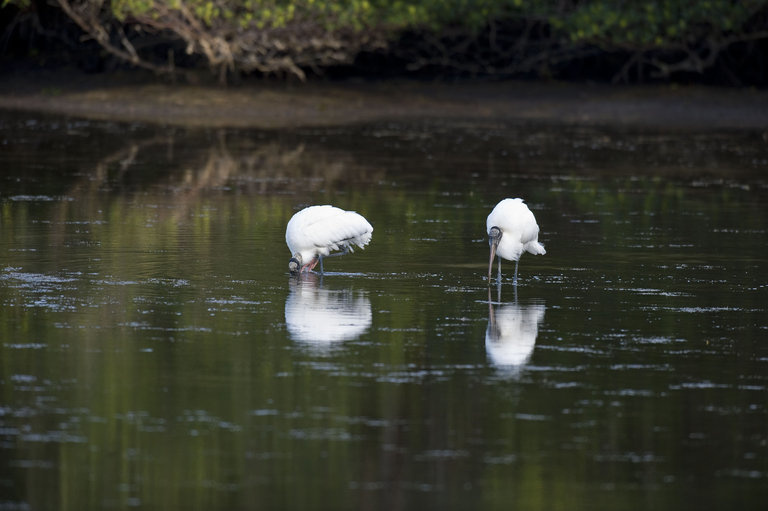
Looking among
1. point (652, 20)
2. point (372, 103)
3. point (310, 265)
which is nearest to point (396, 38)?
point (372, 103)

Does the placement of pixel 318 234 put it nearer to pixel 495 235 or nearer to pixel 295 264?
pixel 295 264

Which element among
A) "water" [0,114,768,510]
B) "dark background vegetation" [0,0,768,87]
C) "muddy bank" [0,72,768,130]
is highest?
"dark background vegetation" [0,0,768,87]

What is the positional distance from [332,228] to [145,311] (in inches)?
88.7

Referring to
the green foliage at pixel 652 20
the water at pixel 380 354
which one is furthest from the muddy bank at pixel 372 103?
the water at pixel 380 354

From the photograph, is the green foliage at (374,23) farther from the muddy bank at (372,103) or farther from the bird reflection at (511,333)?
the bird reflection at (511,333)

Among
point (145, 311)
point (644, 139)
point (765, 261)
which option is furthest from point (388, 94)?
point (145, 311)

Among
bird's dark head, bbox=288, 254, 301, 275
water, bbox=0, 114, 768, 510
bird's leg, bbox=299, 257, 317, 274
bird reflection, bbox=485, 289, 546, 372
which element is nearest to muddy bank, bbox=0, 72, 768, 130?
water, bbox=0, 114, 768, 510

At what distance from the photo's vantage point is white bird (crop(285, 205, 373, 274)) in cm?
1197

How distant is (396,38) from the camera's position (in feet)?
116

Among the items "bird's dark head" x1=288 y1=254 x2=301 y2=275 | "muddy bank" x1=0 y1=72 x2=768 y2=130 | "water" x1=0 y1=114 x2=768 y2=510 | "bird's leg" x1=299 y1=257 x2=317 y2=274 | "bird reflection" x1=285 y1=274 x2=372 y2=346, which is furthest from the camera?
"muddy bank" x1=0 y1=72 x2=768 y2=130

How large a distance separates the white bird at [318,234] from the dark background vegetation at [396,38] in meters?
19.6

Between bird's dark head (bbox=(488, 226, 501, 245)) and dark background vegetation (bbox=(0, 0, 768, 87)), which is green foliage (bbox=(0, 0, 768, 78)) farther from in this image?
bird's dark head (bbox=(488, 226, 501, 245))

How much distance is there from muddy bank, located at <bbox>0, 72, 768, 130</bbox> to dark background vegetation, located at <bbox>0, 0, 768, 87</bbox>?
61cm

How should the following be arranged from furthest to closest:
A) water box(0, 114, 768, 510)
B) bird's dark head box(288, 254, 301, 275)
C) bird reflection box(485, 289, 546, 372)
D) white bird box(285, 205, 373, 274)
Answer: white bird box(285, 205, 373, 274) < bird's dark head box(288, 254, 301, 275) < bird reflection box(485, 289, 546, 372) < water box(0, 114, 768, 510)
